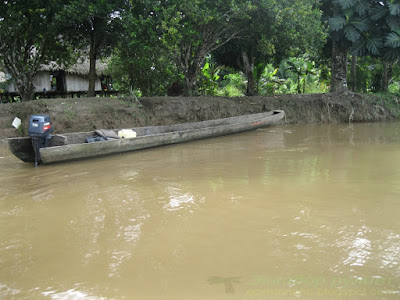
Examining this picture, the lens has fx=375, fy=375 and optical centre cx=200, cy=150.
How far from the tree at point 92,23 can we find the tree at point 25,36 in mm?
441

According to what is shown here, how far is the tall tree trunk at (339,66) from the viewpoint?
1229cm

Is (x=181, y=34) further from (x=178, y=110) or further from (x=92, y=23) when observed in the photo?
(x=92, y=23)

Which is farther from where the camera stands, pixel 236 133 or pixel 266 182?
pixel 236 133

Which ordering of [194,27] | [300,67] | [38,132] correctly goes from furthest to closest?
[300,67] < [194,27] < [38,132]

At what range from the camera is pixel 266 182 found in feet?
16.5

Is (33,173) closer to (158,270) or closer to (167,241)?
(167,241)

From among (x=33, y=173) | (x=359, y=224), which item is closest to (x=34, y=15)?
(x=33, y=173)

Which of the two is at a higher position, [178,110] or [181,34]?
[181,34]

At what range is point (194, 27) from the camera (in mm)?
9867

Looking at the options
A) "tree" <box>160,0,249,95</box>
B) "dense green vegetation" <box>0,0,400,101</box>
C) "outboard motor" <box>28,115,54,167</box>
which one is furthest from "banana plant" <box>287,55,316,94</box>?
"outboard motor" <box>28,115,54,167</box>

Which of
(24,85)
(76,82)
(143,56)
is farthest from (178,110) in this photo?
(76,82)

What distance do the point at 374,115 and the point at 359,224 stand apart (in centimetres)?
1017

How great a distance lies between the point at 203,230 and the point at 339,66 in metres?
10.7

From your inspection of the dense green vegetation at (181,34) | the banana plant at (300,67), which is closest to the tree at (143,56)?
the dense green vegetation at (181,34)
